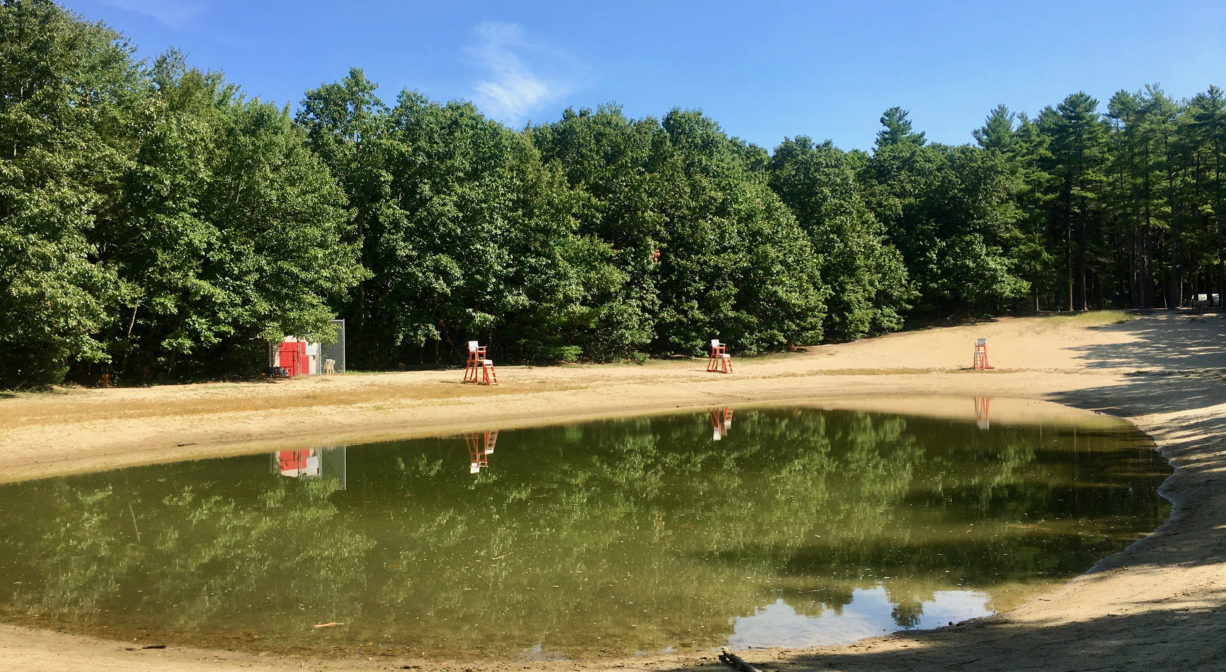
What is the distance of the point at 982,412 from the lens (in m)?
25.8

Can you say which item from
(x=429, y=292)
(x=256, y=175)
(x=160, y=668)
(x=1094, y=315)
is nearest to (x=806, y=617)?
(x=160, y=668)

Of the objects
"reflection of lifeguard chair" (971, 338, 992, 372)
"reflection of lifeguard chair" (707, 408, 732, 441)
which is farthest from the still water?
"reflection of lifeguard chair" (971, 338, 992, 372)

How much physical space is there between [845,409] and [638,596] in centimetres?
2114

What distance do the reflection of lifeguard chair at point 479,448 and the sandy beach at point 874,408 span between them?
1.16m

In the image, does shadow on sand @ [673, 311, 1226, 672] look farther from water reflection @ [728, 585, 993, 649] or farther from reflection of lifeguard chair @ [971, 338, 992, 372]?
reflection of lifeguard chair @ [971, 338, 992, 372]

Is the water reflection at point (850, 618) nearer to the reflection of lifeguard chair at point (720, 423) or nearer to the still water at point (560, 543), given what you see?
the still water at point (560, 543)

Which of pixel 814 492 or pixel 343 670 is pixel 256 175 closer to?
pixel 814 492

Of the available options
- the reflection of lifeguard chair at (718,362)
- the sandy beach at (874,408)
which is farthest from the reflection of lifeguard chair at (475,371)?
the reflection of lifeguard chair at (718,362)

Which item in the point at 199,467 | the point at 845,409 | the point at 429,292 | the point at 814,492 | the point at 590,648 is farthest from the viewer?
the point at 429,292

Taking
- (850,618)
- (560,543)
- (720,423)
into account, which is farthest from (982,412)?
(850,618)

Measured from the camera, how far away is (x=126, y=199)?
2608 cm

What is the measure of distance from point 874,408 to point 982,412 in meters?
3.60

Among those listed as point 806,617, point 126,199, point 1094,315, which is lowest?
point 806,617

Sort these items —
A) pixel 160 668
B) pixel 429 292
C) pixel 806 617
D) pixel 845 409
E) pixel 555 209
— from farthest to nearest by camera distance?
pixel 555 209 < pixel 429 292 < pixel 845 409 < pixel 806 617 < pixel 160 668
